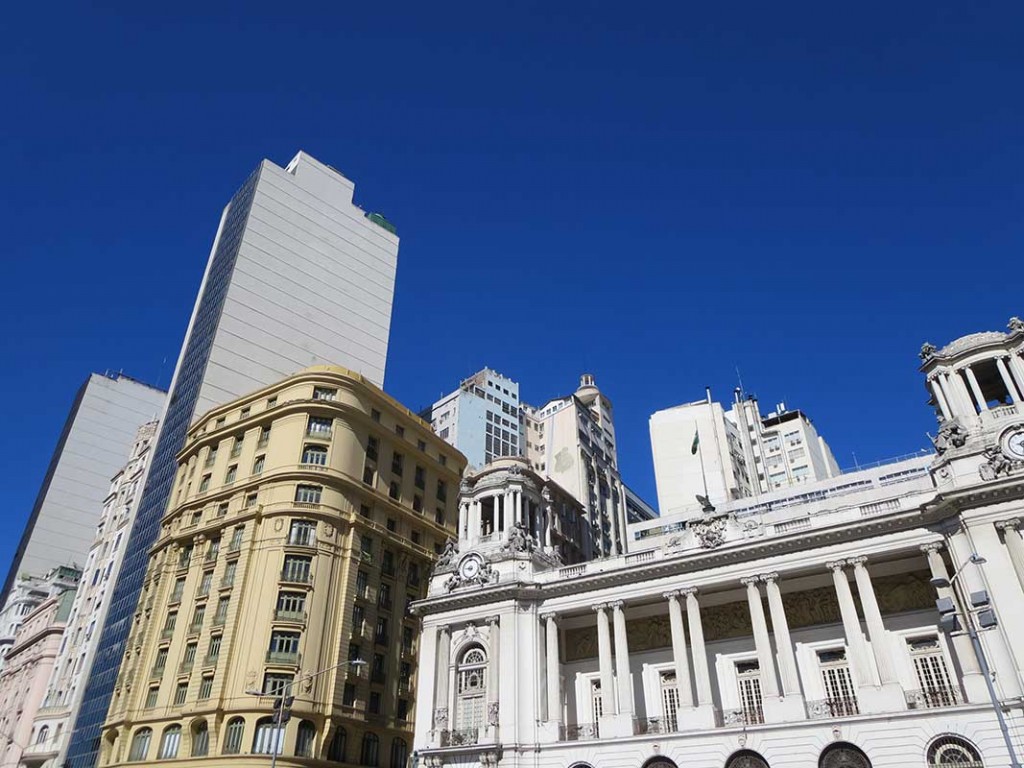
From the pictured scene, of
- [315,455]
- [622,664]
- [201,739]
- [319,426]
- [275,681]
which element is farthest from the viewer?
[319,426]

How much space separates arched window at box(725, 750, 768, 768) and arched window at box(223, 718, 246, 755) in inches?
1027

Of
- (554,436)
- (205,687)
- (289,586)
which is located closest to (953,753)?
(289,586)

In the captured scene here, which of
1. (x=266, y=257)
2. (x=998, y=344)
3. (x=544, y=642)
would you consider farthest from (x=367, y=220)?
(x=998, y=344)

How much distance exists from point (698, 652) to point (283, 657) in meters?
24.0

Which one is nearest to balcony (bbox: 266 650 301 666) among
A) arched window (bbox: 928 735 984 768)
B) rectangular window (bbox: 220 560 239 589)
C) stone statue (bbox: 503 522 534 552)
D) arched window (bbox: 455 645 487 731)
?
rectangular window (bbox: 220 560 239 589)

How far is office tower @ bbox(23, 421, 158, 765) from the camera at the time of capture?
6328cm

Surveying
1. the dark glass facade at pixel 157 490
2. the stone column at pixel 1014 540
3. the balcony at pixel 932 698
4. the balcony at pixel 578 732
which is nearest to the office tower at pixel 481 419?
the dark glass facade at pixel 157 490

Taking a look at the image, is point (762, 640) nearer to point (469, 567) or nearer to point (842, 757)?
point (842, 757)

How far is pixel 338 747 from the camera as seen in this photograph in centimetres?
4494

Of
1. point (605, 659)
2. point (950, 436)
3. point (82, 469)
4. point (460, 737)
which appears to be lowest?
point (460, 737)

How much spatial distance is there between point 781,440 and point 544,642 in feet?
214

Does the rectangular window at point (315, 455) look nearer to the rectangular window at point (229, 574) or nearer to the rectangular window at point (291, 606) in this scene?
the rectangular window at point (229, 574)

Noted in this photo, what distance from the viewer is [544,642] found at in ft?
140

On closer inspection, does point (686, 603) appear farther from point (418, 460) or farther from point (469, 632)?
point (418, 460)
